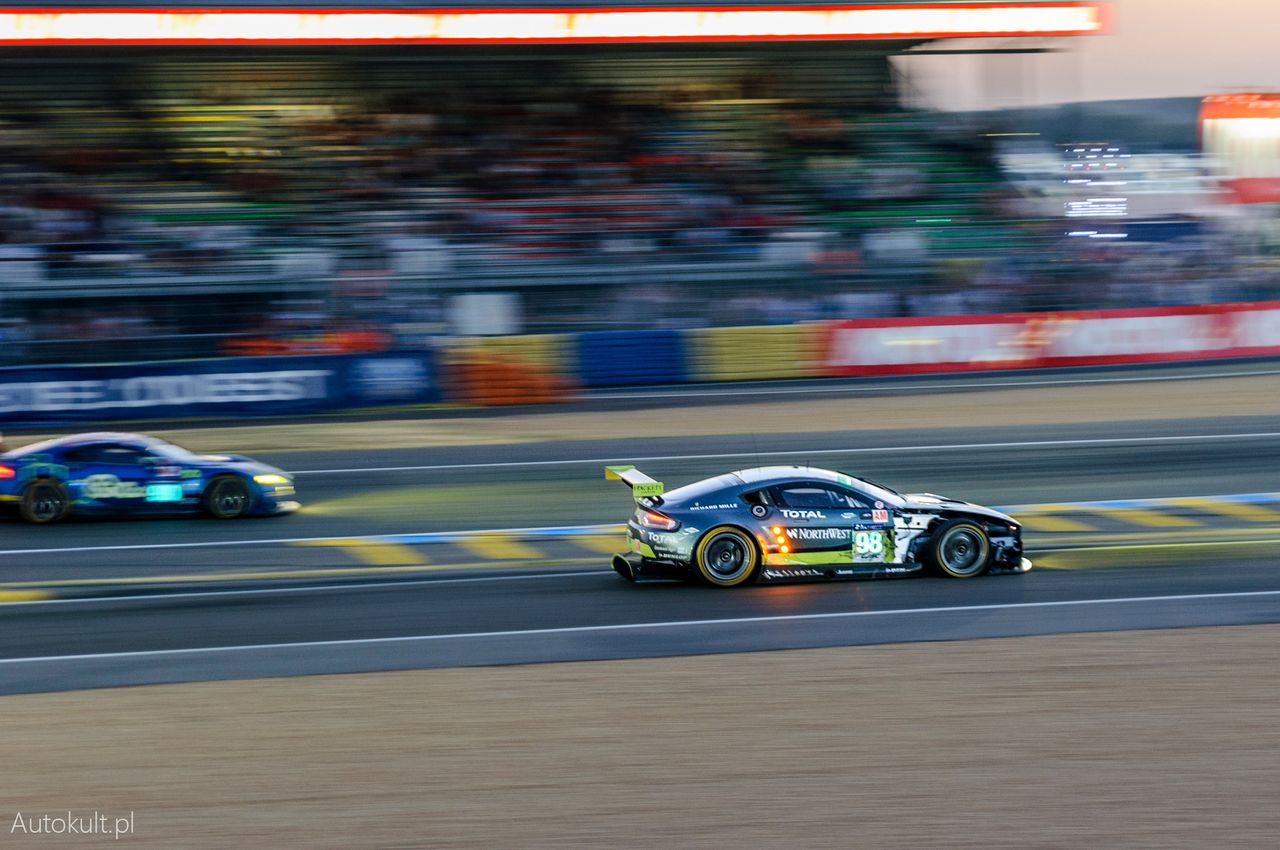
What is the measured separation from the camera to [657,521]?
11.5 m

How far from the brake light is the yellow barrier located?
14.1m

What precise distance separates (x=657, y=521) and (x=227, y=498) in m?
5.69

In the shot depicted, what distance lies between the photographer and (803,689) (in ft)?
28.1

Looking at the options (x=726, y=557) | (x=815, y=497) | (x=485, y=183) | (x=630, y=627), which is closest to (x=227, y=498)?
(x=726, y=557)

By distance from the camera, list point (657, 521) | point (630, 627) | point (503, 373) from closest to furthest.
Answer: point (630, 627) → point (657, 521) → point (503, 373)

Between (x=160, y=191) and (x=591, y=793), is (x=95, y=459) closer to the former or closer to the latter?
(x=591, y=793)

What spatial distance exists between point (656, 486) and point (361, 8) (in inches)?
806

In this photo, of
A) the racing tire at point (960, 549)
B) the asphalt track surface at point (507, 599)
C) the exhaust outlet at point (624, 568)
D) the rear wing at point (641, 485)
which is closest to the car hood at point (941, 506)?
the racing tire at point (960, 549)

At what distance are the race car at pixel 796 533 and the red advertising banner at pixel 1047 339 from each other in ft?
47.6

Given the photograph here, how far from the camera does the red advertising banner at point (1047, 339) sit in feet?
86.1

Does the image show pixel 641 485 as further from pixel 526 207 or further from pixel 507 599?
pixel 526 207

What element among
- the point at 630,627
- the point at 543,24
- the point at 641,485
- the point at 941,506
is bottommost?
the point at 630,627

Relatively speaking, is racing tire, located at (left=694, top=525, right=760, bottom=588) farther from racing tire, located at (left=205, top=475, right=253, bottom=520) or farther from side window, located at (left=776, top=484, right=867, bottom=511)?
racing tire, located at (left=205, top=475, right=253, bottom=520)

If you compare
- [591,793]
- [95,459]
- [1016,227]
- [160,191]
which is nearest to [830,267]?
[1016,227]
